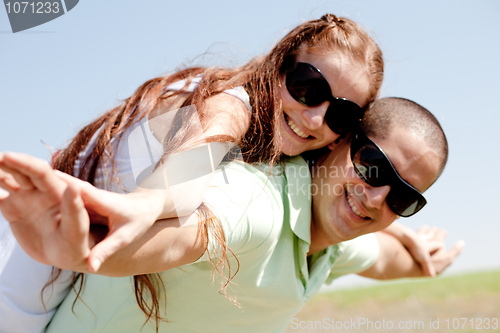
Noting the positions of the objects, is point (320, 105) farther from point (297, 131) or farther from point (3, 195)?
point (3, 195)

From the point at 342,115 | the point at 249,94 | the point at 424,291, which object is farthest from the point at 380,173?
the point at 424,291

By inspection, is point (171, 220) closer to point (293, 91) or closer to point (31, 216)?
point (31, 216)

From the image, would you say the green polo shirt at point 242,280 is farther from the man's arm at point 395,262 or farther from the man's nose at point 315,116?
the man's arm at point 395,262

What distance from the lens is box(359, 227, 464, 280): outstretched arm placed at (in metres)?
3.70

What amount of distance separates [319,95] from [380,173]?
1.95ft

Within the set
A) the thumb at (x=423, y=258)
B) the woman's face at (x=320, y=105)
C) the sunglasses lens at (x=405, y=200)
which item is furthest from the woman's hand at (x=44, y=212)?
the thumb at (x=423, y=258)

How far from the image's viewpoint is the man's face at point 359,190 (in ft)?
8.31

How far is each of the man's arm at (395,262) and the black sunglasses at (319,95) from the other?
1588 millimetres

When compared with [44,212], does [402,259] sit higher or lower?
lower

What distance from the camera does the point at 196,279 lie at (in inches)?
82.2

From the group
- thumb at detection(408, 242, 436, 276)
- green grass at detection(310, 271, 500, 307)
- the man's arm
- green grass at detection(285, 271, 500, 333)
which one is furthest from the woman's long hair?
green grass at detection(310, 271, 500, 307)

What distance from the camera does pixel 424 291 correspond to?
351 inches

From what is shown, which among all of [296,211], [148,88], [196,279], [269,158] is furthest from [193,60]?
[196,279]

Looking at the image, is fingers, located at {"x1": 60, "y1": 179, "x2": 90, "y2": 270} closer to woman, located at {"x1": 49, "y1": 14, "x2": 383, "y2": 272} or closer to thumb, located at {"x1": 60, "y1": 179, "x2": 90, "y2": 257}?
thumb, located at {"x1": 60, "y1": 179, "x2": 90, "y2": 257}
